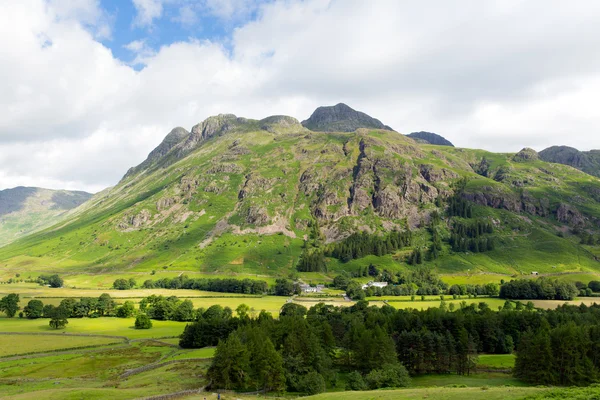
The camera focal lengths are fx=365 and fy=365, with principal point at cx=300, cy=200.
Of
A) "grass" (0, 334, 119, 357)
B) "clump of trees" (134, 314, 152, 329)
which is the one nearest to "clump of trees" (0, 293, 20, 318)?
"grass" (0, 334, 119, 357)

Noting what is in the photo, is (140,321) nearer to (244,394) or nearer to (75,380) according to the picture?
(75,380)

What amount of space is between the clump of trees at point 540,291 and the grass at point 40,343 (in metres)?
190

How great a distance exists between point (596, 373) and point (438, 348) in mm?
30230

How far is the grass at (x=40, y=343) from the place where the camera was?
102 m

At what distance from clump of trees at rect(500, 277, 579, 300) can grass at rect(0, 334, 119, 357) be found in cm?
18997

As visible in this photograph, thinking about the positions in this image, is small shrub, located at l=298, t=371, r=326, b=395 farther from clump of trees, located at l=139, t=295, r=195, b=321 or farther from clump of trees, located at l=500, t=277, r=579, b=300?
clump of trees, located at l=500, t=277, r=579, b=300

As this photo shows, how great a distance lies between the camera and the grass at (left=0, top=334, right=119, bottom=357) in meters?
102

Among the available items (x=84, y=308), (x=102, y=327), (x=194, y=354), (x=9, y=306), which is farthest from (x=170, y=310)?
(x=9, y=306)

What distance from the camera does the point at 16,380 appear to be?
7619 cm

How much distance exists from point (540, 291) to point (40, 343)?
22142cm

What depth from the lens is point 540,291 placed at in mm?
192500

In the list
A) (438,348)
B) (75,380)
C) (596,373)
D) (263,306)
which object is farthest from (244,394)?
(263,306)

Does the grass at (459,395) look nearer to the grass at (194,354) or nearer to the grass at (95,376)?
the grass at (95,376)

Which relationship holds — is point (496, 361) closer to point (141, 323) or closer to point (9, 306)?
point (141, 323)
